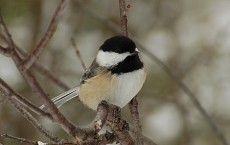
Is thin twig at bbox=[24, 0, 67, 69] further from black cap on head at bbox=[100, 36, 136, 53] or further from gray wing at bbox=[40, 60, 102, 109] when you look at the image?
gray wing at bbox=[40, 60, 102, 109]

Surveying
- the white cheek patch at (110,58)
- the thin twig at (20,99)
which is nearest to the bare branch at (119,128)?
the white cheek patch at (110,58)

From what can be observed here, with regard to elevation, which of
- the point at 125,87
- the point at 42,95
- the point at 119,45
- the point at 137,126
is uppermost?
the point at 119,45

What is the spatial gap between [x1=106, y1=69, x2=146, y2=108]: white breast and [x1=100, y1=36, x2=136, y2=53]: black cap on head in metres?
0.11

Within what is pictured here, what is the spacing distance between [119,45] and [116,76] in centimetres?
15

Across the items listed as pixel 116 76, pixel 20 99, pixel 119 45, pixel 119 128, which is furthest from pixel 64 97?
pixel 20 99

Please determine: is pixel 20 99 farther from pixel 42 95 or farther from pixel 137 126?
pixel 137 126

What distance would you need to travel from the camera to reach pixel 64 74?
3.28 meters

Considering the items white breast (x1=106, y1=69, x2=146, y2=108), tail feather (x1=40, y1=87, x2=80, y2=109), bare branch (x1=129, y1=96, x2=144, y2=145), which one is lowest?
bare branch (x1=129, y1=96, x2=144, y2=145)

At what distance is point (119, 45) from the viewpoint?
5.71ft

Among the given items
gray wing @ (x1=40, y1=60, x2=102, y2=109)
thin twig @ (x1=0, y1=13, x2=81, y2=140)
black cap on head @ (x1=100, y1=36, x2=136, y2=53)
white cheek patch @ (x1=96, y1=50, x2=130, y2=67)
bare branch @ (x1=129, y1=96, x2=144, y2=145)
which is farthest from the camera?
gray wing @ (x1=40, y1=60, x2=102, y2=109)

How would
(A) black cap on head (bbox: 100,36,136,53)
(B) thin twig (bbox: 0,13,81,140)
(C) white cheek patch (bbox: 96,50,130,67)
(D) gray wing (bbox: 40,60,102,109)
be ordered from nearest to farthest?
(B) thin twig (bbox: 0,13,81,140) < (A) black cap on head (bbox: 100,36,136,53) < (C) white cheek patch (bbox: 96,50,130,67) < (D) gray wing (bbox: 40,60,102,109)

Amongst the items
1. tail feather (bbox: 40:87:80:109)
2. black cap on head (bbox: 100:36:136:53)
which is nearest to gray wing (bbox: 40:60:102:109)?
tail feather (bbox: 40:87:80:109)

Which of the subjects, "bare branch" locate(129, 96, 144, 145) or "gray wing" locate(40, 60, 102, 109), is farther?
"gray wing" locate(40, 60, 102, 109)

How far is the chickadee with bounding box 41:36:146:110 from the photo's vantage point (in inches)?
70.1
